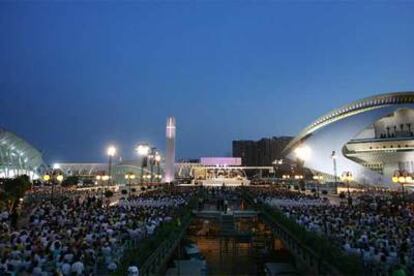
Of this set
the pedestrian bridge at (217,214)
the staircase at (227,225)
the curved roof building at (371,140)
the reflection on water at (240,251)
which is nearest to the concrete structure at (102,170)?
the curved roof building at (371,140)

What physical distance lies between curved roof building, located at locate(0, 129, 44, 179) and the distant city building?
12745 centimetres

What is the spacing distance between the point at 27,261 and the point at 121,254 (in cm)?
342

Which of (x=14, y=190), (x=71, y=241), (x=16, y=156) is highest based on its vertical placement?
(x=16, y=156)

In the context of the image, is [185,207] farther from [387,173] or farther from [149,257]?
[387,173]

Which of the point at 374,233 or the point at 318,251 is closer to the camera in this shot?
the point at 318,251

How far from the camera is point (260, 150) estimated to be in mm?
190625

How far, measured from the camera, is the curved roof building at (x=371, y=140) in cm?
5828

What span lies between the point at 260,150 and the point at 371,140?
129693mm

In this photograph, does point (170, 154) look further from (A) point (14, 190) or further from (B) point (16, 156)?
(A) point (14, 190)

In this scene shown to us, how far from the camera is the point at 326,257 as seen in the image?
12.7 meters

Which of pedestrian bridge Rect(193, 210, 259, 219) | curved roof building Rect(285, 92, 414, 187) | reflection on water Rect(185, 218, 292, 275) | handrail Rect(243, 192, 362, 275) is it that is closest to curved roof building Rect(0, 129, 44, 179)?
reflection on water Rect(185, 218, 292, 275)

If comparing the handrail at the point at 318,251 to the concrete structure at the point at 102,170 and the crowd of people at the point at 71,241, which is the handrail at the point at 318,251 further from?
the concrete structure at the point at 102,170

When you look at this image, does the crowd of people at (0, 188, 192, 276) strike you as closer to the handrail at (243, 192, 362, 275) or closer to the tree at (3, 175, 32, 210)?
the tree at (3, 175, 32, 210)

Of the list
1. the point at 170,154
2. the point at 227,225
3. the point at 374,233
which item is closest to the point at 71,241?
the point at 374,233
